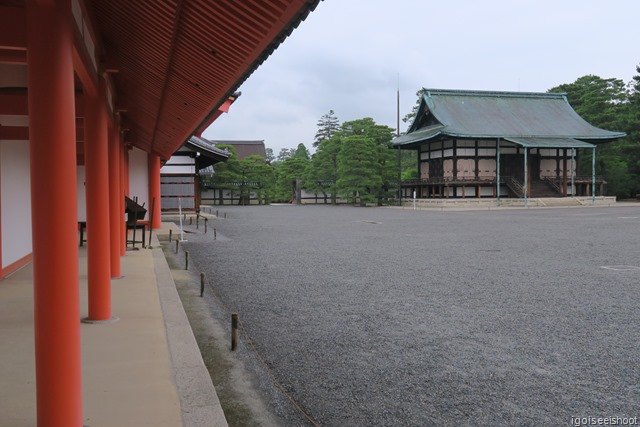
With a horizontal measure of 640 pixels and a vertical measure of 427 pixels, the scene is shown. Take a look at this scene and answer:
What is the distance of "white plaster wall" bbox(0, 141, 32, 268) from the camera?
864cm

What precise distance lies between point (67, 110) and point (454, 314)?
209 inches

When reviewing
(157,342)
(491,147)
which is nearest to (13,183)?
(157,342)

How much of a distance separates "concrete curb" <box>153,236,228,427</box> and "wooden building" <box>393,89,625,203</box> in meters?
34.7

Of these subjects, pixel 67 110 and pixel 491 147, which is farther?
pixel 491 147

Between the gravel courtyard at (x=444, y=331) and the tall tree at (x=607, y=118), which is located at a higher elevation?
the tall tree at (x=607, y=118)

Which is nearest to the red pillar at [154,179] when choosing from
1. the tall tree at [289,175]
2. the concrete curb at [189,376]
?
the concrete curb at [189,376]

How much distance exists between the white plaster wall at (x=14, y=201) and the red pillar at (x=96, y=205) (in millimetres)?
3208

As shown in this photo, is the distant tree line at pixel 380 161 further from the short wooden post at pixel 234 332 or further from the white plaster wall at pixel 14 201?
the short wooden post at pixel 234 332

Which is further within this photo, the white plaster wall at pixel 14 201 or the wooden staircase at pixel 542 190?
the wooden staircase at pixel 542 190

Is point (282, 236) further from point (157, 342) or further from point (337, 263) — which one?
point (157, 342)

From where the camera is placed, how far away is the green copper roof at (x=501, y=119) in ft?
131

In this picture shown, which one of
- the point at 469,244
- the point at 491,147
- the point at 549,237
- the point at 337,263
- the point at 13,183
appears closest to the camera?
the point at 13,183

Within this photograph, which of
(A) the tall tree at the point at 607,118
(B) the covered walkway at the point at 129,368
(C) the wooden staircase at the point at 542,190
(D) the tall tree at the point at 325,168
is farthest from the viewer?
(D) the tall tree at the point at 325,168

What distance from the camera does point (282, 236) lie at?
17844mm
